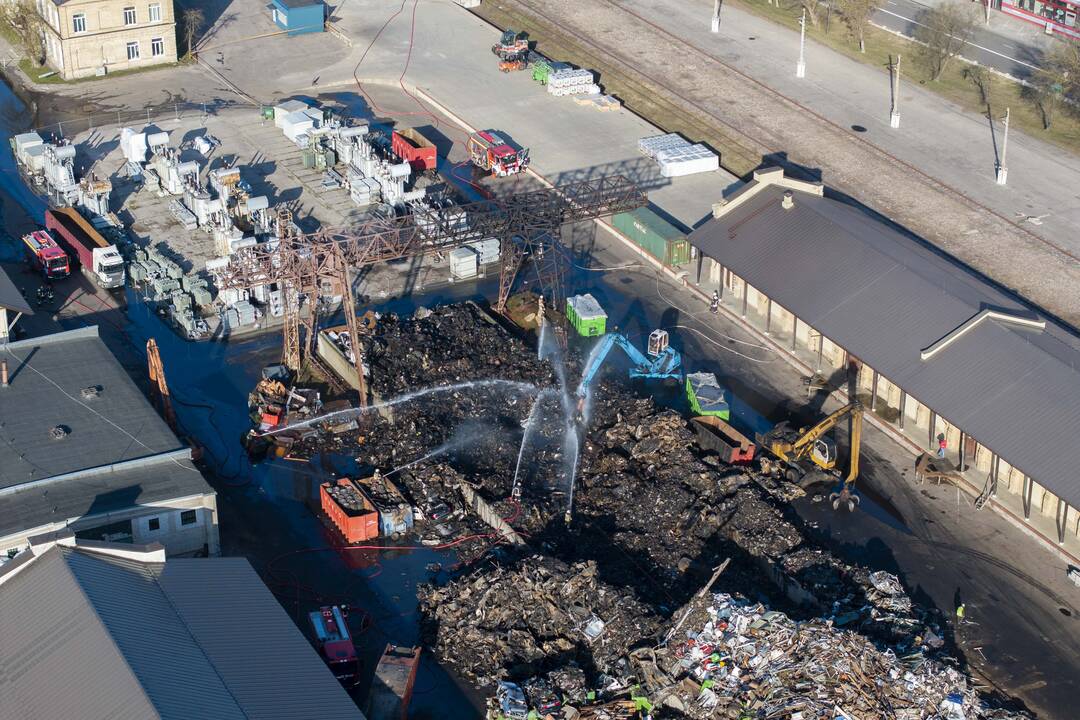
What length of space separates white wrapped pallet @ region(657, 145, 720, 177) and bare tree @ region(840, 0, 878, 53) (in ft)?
81.5

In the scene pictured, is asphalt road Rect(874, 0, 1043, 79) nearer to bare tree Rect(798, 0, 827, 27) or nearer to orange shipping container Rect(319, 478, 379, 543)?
bare tree Rect(798, 0, 827, 27)

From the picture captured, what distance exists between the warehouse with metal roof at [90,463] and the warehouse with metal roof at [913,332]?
1257 inches

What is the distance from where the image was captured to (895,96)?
102 metres

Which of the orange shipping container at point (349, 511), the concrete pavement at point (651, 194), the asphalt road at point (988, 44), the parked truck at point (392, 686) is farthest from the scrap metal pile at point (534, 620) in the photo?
the asphalt road at point (988, 44)

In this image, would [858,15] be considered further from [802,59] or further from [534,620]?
[534,620]

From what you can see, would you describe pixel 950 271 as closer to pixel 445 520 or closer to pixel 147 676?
pixel 445 520

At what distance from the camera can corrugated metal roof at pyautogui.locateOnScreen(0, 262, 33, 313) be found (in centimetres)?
6756

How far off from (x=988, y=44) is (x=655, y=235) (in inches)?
1928

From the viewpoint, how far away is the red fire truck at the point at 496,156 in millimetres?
88000

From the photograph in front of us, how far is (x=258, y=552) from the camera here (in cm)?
5725

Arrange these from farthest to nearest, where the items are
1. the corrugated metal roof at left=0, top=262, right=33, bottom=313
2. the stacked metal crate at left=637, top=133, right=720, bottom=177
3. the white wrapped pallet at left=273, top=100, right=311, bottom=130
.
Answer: the white wrapped pallet at left=273, top=100, right=311, bottom=130, the stacked metal crate at left=637, top=133, right=720, bottom=177, the corrugated metal roof at left=0, top=262, right=33, bottom=313

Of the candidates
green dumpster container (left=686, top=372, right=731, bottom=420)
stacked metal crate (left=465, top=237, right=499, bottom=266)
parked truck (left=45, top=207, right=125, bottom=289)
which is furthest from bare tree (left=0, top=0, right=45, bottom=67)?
green dumpster container (left=686, top=372, right=731, bottom=420)

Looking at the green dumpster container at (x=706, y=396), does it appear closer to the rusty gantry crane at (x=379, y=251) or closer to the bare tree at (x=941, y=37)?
the rusty gantry crane at (x=379, y=251)

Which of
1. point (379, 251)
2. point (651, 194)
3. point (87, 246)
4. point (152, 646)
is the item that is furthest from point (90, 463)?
point (651, 194)
